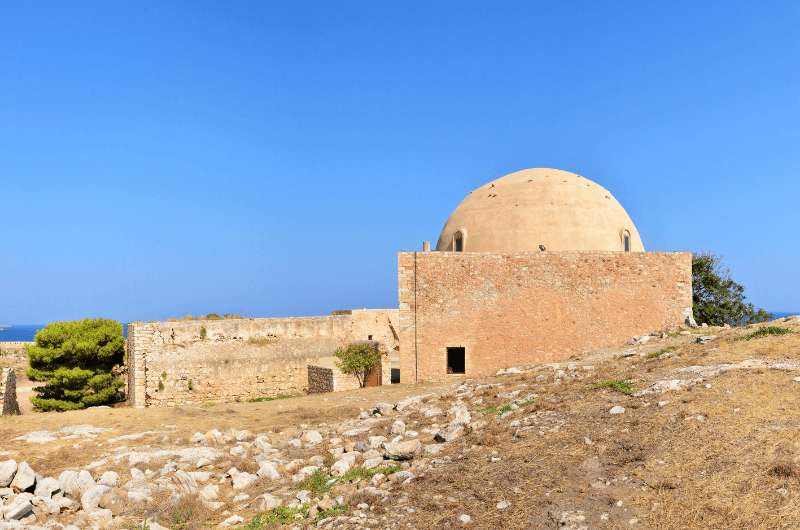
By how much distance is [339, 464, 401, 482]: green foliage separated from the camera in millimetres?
7613

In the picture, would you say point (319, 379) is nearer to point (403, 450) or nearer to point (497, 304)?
point (497, 304)

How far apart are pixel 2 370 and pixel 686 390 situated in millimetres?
18193

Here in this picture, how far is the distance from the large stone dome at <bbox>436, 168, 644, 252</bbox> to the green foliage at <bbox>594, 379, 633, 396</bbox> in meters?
9.15

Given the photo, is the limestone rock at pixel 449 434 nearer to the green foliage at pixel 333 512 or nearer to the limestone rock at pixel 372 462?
the limestone rock at pixel 372 462

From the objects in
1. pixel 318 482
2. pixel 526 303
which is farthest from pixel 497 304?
pixel 318 482

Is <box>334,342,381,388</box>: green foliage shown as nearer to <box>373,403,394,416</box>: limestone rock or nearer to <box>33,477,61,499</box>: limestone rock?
<box>373,403,394,416</box>: limestone rock

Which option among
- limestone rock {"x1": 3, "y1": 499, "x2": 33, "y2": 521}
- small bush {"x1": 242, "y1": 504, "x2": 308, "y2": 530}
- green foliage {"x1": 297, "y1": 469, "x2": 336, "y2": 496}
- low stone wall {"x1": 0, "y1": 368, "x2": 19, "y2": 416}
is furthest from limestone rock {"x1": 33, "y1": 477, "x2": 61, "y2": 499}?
low stone wall {"x1": 0, "y1": 368, "x2": 19, "y2": 416}

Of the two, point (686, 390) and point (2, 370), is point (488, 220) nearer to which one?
point (686, 390)

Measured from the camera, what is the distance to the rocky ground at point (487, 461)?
5918 millimetres

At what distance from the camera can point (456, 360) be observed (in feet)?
62.2

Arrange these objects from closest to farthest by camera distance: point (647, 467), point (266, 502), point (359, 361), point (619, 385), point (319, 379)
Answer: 1. point (647, 467)
2. point (266, 502)
3. point (619, 385)
4. point (359, 361)
5. point (319, 379)

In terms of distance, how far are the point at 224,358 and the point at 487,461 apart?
1573 cm

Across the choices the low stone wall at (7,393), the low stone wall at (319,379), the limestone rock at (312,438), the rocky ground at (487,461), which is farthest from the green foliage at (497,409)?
the low stone wall at (7,393)

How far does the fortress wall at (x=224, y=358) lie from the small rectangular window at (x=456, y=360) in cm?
321
